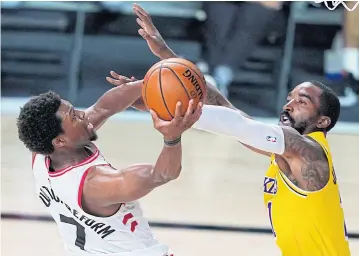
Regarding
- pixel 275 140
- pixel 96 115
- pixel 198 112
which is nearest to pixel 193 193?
pixel 96 115

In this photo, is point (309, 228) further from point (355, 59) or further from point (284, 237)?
point (355, 59)

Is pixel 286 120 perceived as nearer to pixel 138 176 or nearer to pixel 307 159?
pixel 307 159

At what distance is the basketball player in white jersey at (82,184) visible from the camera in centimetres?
283

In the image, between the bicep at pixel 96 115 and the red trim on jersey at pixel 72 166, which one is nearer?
the red trim on jersey at pixel 72 166

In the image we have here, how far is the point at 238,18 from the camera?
10.0 m

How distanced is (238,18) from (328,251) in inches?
277

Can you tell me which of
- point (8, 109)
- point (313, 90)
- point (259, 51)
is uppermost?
point (313, 90)

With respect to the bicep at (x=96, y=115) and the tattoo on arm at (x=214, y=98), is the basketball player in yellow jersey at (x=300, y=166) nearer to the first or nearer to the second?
the tattoo on arm at (x=214, y=98)

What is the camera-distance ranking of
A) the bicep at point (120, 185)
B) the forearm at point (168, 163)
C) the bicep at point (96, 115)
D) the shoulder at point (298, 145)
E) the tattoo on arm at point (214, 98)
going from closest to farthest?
the forearm at point (168, 163)
the bicep at point (120, 185)
the shoulder at point (298, 145)
the bicep at point (96, 115)
the tattoo on arm at point (214, 98)

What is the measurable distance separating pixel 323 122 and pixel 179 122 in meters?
1.19

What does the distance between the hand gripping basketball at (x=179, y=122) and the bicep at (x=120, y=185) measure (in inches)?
9.3

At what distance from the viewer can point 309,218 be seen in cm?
329

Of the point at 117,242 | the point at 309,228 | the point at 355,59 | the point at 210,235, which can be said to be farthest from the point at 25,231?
the point at 355,59

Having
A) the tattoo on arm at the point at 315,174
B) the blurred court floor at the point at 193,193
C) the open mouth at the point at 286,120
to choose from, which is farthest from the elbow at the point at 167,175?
the blurred court floor at the point at 193,193
